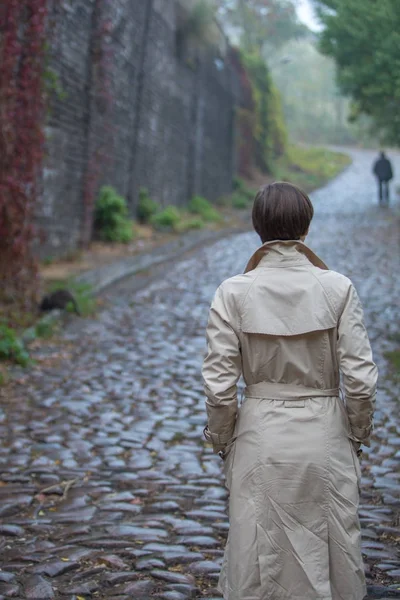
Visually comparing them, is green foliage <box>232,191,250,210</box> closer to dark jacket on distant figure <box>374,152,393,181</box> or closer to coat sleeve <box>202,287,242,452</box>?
dark jacket on distant figure <box>374,152,393,181</box>

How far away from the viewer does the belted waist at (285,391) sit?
102 inches

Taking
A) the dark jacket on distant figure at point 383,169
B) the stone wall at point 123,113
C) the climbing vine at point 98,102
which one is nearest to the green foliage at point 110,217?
the climbing vine at point 98,102

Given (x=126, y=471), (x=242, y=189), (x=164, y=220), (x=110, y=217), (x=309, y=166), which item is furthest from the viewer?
(x=309, y=166)

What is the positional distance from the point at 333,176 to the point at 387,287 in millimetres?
30363

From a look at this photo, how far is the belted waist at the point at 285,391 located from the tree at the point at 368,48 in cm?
670

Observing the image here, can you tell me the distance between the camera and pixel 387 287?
11508 millimetres

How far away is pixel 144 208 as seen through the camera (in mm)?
17609

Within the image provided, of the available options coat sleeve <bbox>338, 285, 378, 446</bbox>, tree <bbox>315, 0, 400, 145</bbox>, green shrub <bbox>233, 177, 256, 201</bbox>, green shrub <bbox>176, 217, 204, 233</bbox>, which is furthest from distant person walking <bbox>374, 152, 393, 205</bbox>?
coat sleeve <bbox>338, 285, 378, 446</bbox>

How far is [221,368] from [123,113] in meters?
14.2

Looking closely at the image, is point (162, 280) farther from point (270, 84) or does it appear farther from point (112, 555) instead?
point (270, 84)

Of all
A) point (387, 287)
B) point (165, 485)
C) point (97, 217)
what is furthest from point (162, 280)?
point (165, 485)

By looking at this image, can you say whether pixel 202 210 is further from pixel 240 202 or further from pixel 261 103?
pixel 261 103

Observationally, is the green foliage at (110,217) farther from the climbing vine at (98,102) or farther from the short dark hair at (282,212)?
the short dark hair at (282,212)

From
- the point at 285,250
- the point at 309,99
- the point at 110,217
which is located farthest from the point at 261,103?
the point at 309,99
